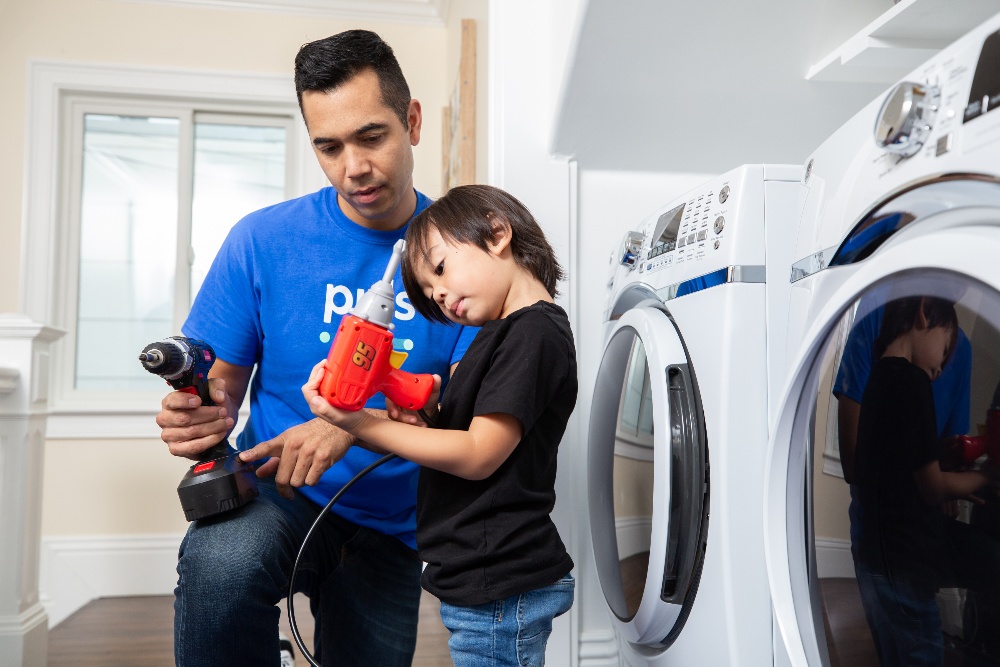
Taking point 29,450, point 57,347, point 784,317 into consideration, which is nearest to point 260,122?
point 57,347

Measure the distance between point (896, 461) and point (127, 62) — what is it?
334cm

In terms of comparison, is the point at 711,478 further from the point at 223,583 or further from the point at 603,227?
the point at 603,227

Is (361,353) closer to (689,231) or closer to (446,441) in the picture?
(446,441)

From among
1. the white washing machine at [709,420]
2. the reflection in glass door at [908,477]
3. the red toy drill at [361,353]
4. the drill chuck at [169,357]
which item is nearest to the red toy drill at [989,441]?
the reflection in glass door at [908,477]

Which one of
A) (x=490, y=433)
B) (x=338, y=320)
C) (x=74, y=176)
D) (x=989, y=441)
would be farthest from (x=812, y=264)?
(x=74, y=176)

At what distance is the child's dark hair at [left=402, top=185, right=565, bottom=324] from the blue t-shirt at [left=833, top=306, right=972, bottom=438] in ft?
1.56

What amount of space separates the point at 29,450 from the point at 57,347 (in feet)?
4.05

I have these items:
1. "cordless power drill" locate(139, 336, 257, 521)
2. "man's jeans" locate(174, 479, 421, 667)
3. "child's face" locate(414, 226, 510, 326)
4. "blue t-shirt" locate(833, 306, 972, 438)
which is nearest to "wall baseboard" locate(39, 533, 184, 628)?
"man's jeans" locate(174, 479, 421, 667)

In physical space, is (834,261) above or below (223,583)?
above

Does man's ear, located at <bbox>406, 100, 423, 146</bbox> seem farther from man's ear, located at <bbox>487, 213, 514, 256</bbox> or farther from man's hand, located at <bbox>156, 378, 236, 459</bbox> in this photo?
man's hand, located at <bbox>156, 378, 236, 459</bbox>

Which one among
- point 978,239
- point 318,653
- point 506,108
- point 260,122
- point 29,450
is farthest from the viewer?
point 260,122

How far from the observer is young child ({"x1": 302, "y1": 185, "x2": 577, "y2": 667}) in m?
0.86

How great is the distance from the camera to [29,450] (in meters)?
2.05

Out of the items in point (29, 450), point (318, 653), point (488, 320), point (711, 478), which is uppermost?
point (488, 320)
